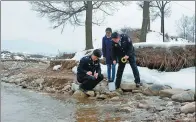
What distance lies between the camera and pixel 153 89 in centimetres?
963

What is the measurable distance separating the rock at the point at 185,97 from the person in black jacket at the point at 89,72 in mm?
2231

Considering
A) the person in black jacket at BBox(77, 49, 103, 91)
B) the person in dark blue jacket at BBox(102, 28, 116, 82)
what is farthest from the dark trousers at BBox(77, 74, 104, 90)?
the person in dark blue jacket at BBox(102, 28, 116, 82)

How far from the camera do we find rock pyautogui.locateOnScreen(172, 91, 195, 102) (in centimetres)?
821

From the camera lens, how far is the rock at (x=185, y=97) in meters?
8.21

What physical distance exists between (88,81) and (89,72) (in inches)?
13.7

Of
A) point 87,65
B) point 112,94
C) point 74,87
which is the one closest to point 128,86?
point 112,94

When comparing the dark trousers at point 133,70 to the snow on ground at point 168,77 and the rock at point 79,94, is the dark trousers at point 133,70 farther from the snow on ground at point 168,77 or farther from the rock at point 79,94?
the rock at point 79,94

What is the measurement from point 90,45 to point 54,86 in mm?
8186

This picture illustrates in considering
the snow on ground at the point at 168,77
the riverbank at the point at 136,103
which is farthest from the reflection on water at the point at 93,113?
the snow on ground at the point at 168,77

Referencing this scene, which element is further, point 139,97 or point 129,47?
point 129,47

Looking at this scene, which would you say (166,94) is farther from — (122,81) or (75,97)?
(75,97)

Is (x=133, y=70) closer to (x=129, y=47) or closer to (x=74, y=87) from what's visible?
(x=129, y=47)

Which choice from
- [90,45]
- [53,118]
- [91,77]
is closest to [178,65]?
[91,77]

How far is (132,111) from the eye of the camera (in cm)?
765
